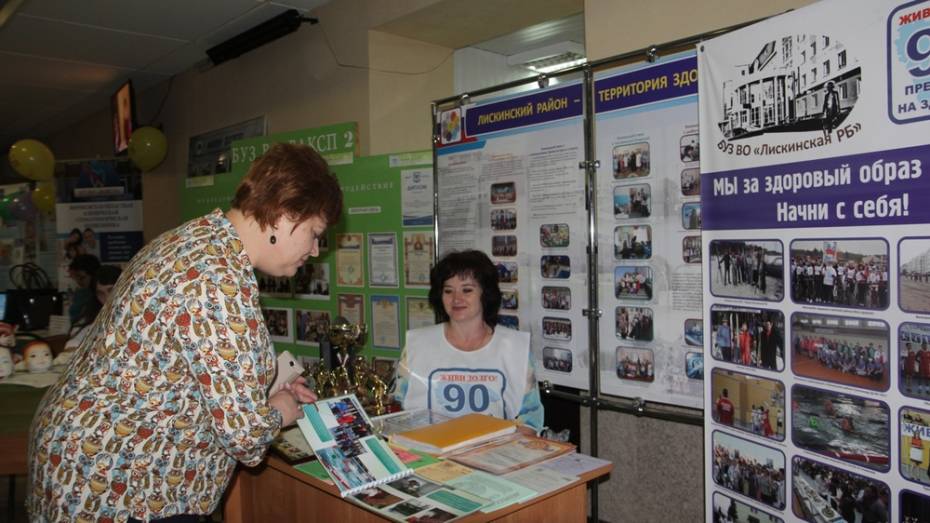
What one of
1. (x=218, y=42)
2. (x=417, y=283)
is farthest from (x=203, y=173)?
(x=417, y=283)

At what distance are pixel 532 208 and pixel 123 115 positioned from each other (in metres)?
5.19

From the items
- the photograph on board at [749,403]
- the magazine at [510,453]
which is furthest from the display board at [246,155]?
the photograph on board at [749,403]

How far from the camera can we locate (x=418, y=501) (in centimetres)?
160

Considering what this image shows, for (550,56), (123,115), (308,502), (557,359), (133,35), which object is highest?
(133,35)

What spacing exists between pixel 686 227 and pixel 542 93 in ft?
3.03

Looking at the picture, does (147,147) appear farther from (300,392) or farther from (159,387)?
(159,387)

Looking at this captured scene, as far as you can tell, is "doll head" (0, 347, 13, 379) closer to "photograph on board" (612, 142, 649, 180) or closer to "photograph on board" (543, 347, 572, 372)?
"photograph on board" (543, 347, 572, 372)

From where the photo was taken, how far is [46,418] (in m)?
1.53

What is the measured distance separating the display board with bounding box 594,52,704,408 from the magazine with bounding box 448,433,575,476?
28.8 inches

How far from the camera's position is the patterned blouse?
1428 millimetres

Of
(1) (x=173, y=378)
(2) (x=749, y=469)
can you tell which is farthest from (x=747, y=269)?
(1) (x=173, y=378)

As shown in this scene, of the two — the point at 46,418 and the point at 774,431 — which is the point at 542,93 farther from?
the point at 46,418

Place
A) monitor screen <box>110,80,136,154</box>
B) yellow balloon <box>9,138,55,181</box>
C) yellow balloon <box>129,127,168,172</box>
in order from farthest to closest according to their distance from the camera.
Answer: yellow balloon <box>9,138,55,181</box>
yellow balloon <box>129,127,168,172</box>
monitor screen <box>110,80,136,154</box>

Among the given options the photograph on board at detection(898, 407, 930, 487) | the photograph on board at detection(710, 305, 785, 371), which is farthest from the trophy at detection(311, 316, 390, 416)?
the photograph on board at detection(898, 407, 930, 487)
